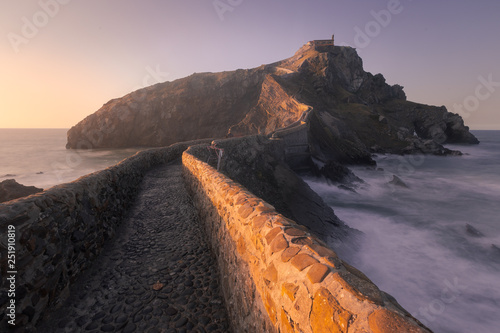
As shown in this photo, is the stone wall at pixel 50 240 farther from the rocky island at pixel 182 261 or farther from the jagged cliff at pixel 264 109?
the jagged cliff at pixel 264 109

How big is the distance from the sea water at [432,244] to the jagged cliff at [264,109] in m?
19.7

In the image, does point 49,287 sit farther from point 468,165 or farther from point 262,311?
point 468,165

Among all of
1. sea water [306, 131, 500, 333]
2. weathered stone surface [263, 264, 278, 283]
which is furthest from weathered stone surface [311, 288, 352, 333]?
sea water [306, 131, 500, 333]

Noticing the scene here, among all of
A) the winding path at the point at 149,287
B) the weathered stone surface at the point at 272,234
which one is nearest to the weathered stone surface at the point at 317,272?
the weathered stone surface at the point at 272,234

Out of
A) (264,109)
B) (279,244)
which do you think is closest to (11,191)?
(279,244)

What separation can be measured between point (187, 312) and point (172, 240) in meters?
2.52

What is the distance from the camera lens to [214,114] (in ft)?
198

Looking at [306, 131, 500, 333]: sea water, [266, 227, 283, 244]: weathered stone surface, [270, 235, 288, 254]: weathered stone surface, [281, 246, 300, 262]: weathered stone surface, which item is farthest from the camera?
[306, 131, 500, 333]: sea water

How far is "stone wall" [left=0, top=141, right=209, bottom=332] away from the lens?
9.48 feet

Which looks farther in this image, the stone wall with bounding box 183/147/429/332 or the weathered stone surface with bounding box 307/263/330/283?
the weathered stone surface with bounding box 307/263/330/283

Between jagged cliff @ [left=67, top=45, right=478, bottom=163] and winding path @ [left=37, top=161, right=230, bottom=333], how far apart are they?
39.9 metres

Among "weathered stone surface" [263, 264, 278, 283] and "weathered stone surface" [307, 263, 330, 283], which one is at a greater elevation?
"weathered stone surface" [307, 263, 330, 283]

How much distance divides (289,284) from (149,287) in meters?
3.42

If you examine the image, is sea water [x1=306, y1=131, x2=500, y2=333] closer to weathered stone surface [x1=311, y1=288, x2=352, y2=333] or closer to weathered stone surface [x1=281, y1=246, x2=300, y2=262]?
weathered stone surface [x1=281, y1=246, x2=300, y2=262]
